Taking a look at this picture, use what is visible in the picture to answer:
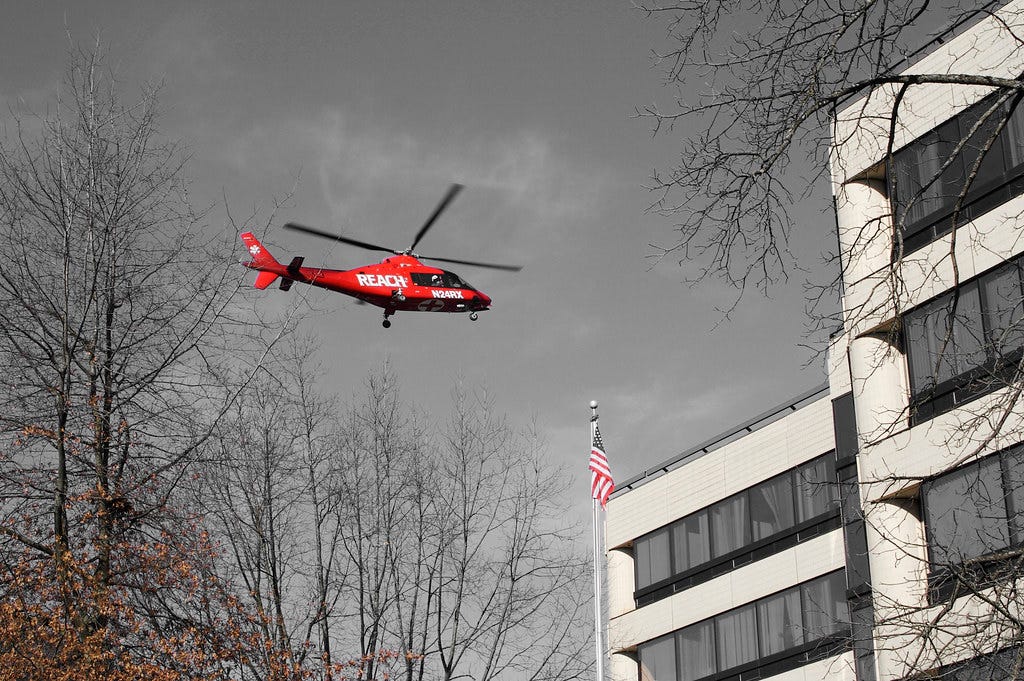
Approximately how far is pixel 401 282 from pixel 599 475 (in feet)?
37.3

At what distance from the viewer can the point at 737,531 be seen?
103ft

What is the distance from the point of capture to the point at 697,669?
3153 cm

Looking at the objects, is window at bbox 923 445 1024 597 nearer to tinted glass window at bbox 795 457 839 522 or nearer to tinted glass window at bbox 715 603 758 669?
tinted glass window at bbox 795 457 839 522

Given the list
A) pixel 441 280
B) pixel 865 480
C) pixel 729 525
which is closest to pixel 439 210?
pixel 441 280

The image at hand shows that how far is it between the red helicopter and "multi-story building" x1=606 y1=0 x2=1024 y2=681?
27.7ft

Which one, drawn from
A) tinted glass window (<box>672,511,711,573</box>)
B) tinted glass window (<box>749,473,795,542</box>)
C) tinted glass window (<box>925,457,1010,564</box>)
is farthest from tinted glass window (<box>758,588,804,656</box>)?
tinted glass window (<box>925,457,1010,564</box>)

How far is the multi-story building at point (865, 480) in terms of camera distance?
59.9 feet

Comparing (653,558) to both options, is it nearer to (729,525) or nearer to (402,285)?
(729,525)

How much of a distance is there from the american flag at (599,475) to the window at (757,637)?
14.8 feet

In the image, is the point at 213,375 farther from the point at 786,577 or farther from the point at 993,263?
the point at 786,577

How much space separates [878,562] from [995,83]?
53.8ft

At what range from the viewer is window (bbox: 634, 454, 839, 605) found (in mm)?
29016

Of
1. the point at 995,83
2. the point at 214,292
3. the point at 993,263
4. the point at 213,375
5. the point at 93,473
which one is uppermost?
the point at 993,263

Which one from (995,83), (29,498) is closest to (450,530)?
(29,498)
